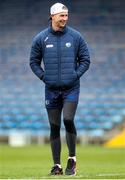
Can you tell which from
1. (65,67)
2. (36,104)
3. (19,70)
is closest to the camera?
(65,67)

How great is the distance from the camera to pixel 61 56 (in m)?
9.20

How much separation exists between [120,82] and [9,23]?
607cm

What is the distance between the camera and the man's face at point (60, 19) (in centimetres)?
907

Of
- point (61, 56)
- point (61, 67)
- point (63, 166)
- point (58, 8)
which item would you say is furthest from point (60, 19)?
point (63, 166)

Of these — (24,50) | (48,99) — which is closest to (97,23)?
(24,50)

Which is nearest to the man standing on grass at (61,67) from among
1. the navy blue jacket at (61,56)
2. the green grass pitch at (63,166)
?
the navy blue jacket at (61,56)

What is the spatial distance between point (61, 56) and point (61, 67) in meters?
0.13

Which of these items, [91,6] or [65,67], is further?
[91,6]

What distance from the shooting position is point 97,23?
29.9 meters

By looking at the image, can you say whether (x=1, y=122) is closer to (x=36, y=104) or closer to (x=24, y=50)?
(x=36, y=104)

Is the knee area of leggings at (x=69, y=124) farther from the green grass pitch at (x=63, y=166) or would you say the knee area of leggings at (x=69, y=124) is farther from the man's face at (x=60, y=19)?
the man's face at (x=60, y=19)

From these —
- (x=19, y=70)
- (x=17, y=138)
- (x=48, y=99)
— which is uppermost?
(x=48, y=99)

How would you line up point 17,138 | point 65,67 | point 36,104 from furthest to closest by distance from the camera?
point 36,104
point 17,138
point 65,67

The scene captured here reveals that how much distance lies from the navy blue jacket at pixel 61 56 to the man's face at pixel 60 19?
13 centimetres
